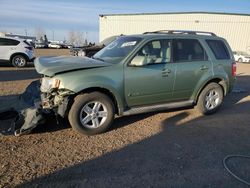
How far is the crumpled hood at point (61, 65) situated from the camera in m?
5.46

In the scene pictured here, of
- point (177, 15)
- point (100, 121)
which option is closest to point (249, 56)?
point (177, 15)

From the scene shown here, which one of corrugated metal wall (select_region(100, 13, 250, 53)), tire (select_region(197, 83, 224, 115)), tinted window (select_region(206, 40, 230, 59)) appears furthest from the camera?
corrugated metal wall (select_region(100, 13, 250, 53))

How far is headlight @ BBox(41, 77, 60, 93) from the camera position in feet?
17.9

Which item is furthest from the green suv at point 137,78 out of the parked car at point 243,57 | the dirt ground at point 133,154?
the parked car at point 243,57

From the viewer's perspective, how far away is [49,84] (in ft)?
18.3

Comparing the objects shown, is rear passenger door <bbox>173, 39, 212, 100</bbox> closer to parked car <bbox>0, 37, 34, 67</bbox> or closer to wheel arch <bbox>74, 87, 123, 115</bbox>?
wheel arch <bbox>74, 87, 123, 115</bbox>

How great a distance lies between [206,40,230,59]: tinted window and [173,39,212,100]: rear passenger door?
1.16ft

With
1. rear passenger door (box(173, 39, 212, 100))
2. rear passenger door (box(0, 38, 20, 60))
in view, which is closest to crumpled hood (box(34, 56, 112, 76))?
rear passenger door (box(173, 39, 212, 100))

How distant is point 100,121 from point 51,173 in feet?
5.91

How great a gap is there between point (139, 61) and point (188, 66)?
1335mm

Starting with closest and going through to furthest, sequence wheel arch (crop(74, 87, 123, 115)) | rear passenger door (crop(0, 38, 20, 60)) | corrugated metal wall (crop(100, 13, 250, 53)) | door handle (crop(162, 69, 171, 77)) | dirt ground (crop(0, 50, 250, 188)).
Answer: dirt ground (crop(0, 50, 250, 188)), wheel arch (crop(74, 87, 123, 115)), door handle (crop(162, 69, 171, 77)), rear passenger door (crop(0, 38, 20, 60)), corrugated metal wall (crop(100, 13, 250, 53))

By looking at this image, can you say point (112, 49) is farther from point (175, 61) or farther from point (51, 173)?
point (51, 173)

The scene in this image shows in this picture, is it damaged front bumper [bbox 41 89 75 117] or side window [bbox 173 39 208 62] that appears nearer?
damaged front bumper [bbox 41 89 75 117]

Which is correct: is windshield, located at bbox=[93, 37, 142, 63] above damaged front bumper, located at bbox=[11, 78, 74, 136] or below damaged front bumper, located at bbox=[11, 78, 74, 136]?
above
